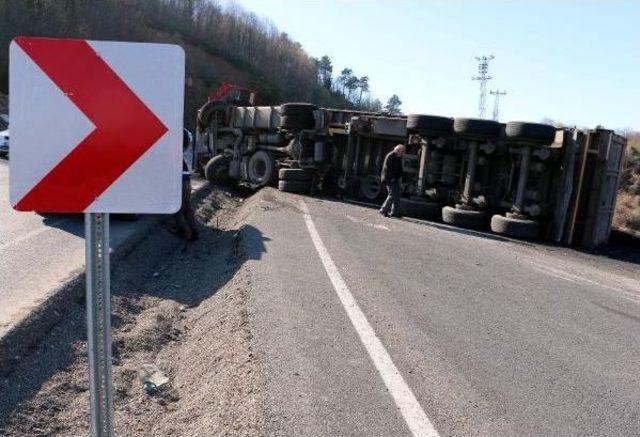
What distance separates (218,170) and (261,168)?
4.38 feet

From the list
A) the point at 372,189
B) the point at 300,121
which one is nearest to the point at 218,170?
the point at 300,121

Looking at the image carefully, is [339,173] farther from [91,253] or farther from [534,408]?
[91,253]

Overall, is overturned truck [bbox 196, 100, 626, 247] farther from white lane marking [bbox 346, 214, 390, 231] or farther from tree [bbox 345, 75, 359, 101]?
tree [bbox 345, 75, 359, 101]

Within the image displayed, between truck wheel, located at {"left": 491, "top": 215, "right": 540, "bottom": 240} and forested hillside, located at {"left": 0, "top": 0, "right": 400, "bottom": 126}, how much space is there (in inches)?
Answer: 1121

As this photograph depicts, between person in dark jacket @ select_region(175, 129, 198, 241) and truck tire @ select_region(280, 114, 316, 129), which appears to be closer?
person in dark jacket @ select_region(175, 129, 198, 241)

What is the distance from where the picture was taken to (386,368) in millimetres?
4020

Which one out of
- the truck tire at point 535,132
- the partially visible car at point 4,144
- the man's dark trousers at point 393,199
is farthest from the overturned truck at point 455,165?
the partially visible car at point 4,144

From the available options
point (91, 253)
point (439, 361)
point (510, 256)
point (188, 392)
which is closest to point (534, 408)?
point (439, 361)

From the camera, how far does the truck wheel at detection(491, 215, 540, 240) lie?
36.8 feet

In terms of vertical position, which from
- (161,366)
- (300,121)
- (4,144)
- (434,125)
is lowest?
(161,366)

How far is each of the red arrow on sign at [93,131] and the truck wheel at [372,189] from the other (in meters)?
12.3

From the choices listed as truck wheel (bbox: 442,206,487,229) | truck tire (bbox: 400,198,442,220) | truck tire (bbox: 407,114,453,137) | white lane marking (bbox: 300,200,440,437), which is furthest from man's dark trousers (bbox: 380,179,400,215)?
white lane marking (bbox: 300,200,440,437)

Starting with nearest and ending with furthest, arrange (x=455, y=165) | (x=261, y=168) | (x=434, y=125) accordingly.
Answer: (x=434, y=125) < (x=455, y=165) < (x=261, y=168)

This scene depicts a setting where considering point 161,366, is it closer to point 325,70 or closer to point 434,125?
point 434,125
